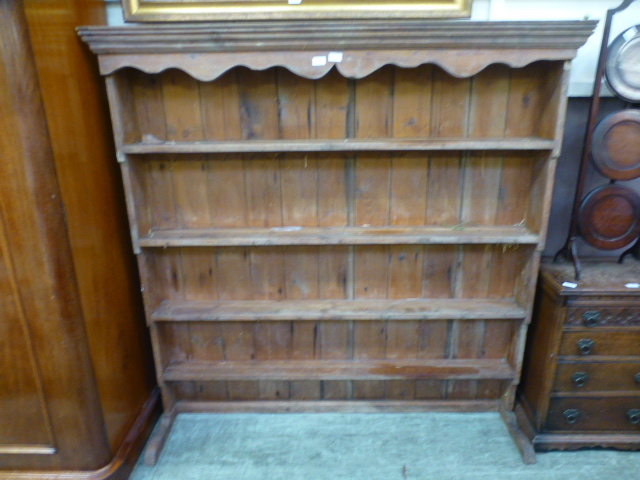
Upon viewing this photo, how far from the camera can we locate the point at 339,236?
1.70 m

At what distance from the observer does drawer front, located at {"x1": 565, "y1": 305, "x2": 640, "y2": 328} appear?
1.60 metres

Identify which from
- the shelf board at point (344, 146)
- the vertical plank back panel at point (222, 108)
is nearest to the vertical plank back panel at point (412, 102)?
the shelf board at point (344, 146)

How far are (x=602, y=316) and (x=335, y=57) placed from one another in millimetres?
1330

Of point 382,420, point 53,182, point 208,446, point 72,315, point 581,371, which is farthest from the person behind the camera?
point 382,420

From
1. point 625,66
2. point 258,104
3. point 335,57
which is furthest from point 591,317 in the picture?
point 258,104

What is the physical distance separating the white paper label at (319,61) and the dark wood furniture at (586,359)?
1.15 m

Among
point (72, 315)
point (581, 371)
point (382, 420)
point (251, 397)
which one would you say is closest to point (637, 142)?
point (581, 371)

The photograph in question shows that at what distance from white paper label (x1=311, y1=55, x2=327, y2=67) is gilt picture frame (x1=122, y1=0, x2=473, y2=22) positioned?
231 millimetres

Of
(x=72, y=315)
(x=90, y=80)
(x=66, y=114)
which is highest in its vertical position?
(x=90, y=80)

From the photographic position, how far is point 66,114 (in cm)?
137

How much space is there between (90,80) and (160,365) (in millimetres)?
1147

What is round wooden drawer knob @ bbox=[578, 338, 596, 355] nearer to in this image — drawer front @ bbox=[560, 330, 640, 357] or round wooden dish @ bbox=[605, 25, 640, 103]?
drawer front @ bbox=[560, 330, 640, 357]

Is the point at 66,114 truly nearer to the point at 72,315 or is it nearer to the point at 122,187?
the point at 122,187

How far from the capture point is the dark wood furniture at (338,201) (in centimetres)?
142
